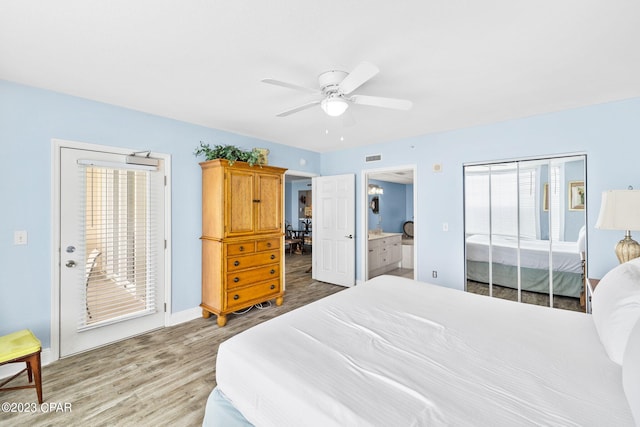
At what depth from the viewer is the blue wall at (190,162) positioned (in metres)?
2.42

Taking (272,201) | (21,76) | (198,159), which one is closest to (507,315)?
(272,201)

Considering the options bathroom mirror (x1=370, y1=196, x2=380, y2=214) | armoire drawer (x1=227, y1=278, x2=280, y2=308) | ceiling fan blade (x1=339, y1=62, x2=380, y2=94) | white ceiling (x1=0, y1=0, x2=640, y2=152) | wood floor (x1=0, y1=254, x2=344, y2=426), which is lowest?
wood floor (x1=0, y1=254, x2=344, y2=426)

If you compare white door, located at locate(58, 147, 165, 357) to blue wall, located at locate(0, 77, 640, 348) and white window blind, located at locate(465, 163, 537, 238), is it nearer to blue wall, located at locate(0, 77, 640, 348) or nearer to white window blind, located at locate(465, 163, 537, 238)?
blue wall, located at locate(0, 77, 640, 348)

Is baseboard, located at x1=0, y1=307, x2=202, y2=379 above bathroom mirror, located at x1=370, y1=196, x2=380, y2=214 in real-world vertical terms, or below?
below

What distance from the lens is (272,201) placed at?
3.92 metres

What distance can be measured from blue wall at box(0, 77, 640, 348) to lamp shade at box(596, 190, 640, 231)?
74 centimetres

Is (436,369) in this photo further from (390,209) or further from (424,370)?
(390,209)

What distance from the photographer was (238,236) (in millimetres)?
3461

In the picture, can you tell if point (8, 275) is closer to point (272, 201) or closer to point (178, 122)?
point (178, 122)

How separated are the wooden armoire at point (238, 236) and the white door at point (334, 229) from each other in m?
1.43

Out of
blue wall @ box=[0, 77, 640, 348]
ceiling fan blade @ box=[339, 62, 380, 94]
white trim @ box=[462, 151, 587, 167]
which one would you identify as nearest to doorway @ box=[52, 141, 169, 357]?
blue wall @ box=[0, 77, 640, 348]

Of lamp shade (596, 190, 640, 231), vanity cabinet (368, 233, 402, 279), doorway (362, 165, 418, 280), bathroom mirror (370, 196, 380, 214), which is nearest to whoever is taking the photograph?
lamp shade (596, 190, 640, 231)

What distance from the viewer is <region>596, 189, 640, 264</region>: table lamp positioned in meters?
2.27

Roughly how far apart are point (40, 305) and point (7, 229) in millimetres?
729
